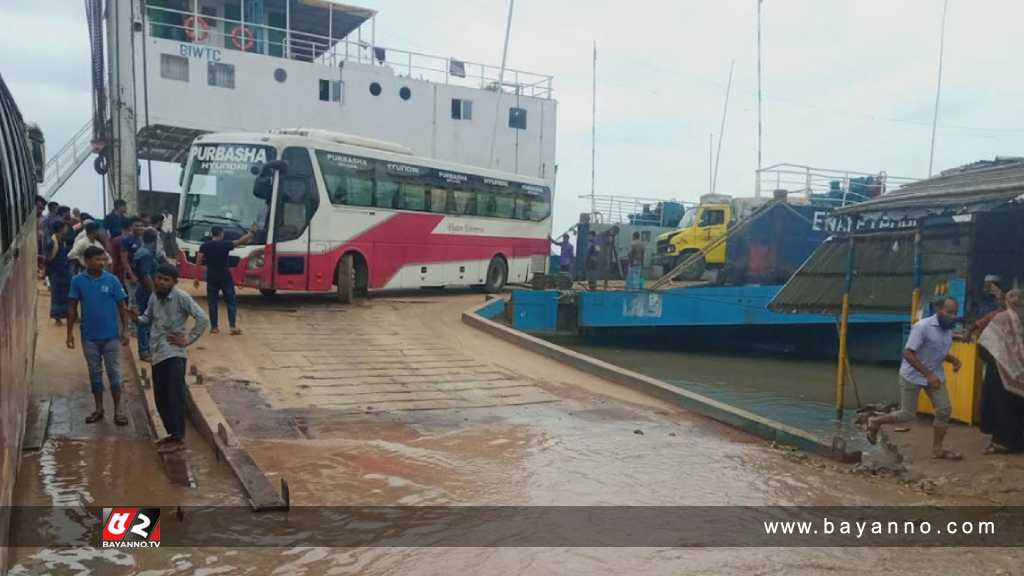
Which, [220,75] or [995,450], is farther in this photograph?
[220,75]

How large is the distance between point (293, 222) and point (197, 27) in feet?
35.3

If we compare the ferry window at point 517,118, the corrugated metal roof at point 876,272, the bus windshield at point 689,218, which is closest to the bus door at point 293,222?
the corrugated metal roof at point 876,272

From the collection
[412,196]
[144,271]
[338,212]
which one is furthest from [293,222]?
[144,271]

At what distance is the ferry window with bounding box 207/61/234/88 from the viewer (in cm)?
2180

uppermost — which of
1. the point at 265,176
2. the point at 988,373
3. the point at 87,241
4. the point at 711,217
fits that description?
the point at 265,176

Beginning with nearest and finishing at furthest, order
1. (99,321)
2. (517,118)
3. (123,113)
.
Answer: (99,321) → (123,113) → (517,118)

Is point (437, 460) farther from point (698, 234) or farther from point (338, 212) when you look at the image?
point (698, 234)

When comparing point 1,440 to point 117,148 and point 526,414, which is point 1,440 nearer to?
point 526,414

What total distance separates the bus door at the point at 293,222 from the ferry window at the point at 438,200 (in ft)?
11.7

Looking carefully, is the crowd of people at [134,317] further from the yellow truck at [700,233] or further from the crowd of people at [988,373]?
the yellow truck at [700,233]

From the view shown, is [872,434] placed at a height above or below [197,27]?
below

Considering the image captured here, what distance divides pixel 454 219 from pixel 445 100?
8146mm

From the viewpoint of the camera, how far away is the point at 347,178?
15.5 meters

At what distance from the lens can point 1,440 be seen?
3.25m
